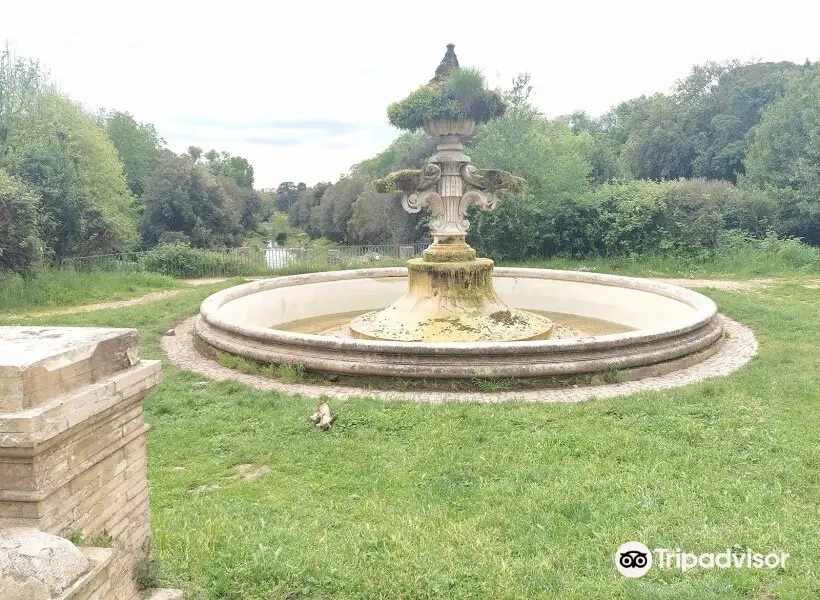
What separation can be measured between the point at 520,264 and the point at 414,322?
41.3ft

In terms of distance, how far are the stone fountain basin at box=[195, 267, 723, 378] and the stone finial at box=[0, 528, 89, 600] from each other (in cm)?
499

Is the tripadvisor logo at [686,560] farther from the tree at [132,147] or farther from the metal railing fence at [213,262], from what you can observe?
the tree at [132,147]

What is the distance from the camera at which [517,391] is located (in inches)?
283

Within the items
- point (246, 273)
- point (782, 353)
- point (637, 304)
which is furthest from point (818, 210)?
point (246, 273)

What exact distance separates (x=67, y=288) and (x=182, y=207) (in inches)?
885

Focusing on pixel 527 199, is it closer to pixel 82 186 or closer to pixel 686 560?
pixel 82 186

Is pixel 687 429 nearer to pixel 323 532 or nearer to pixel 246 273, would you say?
pixel 323 532

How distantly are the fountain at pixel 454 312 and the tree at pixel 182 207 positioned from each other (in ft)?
87.2

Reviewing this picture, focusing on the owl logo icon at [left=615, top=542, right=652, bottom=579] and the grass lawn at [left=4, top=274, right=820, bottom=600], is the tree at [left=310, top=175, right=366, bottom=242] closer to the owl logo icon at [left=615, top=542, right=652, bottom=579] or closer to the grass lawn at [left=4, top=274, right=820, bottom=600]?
the grass lawn at [left=4, top=274, right=820, bottom=600]

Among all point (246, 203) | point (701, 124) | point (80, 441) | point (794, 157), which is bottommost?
point (80, 441)

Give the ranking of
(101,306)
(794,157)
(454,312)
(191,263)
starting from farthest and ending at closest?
(794,157)
(191,263)
(101,306)
(454,312)

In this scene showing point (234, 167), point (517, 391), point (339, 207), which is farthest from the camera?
point (234, 167)

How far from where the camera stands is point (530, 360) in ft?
24.0

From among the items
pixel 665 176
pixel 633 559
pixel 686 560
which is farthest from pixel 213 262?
pixel 665 176
